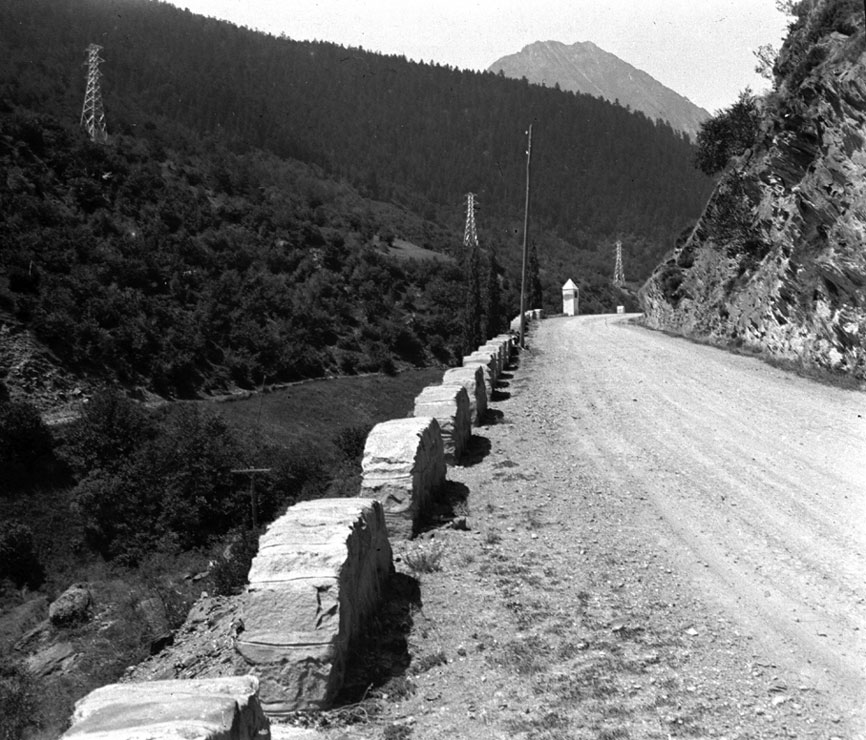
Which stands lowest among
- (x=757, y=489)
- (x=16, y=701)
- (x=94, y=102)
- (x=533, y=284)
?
(x=16, y=701)

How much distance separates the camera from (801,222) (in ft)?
70.2

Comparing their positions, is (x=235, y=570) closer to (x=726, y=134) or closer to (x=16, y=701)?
(x=16, y=701)

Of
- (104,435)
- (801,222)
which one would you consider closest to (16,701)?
(801,222)

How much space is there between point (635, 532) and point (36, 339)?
118 feet

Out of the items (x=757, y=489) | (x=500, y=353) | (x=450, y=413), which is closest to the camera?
(x=757, y=489)

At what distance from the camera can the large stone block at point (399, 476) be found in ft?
27.4

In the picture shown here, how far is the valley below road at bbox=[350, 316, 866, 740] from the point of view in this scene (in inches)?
194

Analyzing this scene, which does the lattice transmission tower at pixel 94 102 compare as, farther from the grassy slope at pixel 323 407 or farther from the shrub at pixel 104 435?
the shrub at pixel 104 435

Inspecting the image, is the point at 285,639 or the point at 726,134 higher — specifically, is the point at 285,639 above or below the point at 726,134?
below

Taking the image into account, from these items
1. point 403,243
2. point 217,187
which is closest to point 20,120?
point 217,187

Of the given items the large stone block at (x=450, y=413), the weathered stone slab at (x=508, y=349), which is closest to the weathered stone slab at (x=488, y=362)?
the weathered stone slab at (x=508, y=349)

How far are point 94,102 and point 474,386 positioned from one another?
56.8 m

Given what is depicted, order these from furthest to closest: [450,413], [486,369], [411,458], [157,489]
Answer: [157,489] → [486,369] → [450,413] → [411,458]

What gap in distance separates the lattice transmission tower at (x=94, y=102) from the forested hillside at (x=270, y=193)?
1.31 meters
